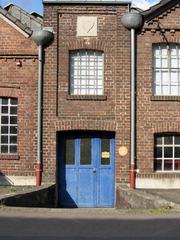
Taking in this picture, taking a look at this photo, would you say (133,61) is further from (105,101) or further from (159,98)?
(105,101)

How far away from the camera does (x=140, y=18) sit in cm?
1783

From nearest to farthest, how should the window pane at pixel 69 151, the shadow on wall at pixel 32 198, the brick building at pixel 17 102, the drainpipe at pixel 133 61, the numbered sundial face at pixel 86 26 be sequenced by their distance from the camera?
the shadow on wall at pixel 32 198
the drainpipe at pixel 133 61
the brick building at pixel 17 102
the numbered sundial face at pixel 86 26
the window pane at pixel 69 151

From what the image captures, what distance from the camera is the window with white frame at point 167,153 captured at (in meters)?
18.2

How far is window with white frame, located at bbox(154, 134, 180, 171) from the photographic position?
18.2 m

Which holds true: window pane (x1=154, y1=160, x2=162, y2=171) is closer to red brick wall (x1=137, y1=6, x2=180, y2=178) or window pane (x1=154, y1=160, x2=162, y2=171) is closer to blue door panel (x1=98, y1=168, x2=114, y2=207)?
red brick wall (x1=137, y1=6, x2=180, y2=178)

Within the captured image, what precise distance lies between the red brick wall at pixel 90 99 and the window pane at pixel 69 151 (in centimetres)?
63

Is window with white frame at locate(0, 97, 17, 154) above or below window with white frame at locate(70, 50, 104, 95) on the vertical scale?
below

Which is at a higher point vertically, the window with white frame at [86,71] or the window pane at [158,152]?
the window with white frame at [86,71]

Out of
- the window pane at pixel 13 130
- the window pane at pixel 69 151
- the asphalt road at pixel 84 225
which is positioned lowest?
the asphalt road at pixel 84 225

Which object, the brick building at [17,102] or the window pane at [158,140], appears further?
the window pane at [158,140]

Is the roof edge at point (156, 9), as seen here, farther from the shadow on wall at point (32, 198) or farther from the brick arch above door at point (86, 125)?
the shadow on wall at point (32, 198)

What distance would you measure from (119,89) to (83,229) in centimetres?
775

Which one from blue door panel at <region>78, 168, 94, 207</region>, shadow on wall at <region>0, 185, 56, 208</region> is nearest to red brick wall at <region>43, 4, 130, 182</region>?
shadow on wall at <region>0, 185, 56, 208</region>

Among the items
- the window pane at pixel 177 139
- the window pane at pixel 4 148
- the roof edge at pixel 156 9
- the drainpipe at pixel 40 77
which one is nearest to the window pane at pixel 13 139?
the window pane at pixel 4 148
